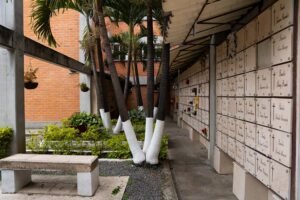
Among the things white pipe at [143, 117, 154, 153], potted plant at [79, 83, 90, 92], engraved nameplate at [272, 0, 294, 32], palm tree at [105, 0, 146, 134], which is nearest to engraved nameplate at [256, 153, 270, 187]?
engraved nameplate at [272, 0, 294, 32]

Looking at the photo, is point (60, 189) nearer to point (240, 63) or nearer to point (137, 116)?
Result: point (240, 63)

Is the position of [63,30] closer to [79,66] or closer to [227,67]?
[79,66]

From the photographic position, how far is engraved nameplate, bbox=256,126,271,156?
373 cm

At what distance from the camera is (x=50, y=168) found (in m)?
4.52

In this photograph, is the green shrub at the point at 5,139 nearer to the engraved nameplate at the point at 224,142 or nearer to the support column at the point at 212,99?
the engraved nameplate at the point at 224,142

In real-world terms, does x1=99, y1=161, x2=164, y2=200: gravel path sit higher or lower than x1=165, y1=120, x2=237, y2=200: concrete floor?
higher

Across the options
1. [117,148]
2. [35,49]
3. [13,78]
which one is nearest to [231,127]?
[117,148]

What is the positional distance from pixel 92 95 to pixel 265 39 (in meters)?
9.72

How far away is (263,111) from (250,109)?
21.8 inches

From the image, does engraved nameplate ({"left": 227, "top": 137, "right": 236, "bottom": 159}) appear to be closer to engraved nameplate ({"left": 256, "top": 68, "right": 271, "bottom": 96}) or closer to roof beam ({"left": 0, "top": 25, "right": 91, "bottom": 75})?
engraved nameplate ({"left": 256, "top": 68, "right": 271, "bottom": 96})

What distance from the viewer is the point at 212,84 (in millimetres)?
7164

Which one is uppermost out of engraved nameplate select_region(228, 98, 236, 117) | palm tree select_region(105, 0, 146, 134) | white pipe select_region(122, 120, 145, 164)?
palm tree select_region(105, 0, 146, 134)

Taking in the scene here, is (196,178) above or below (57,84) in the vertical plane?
below

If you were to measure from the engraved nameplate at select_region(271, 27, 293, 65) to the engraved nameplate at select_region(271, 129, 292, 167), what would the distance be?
2.76 feet
